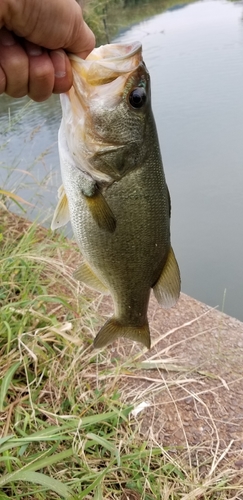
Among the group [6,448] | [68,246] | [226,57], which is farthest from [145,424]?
[226,57]

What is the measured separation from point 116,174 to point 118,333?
1.81 feet

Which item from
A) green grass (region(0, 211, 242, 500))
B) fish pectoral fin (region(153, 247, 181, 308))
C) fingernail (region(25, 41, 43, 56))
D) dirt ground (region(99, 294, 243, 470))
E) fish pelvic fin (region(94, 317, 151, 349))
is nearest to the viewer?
fingernail (region(25, 41, 43, 56))

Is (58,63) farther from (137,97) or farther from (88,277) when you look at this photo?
(88,277)

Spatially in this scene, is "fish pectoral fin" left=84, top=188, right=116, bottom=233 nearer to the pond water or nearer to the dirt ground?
the dirt ground

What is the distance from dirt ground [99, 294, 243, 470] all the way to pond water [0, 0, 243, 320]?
1.00 ft

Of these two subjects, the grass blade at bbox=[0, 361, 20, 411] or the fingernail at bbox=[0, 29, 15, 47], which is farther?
the grass blade at bbox=[0, 361, 20, 411]

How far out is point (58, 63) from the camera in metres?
1.23

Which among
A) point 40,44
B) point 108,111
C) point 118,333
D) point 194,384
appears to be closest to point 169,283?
point 118,333

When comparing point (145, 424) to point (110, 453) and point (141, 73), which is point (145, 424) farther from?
point (141, 73)

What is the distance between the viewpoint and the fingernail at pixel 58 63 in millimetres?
1217

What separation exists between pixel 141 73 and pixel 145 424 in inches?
63.3

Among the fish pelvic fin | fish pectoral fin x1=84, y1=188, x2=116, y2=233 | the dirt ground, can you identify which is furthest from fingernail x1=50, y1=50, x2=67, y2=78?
the dirt ground

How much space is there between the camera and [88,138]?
1.31m

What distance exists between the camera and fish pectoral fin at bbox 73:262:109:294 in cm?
154
